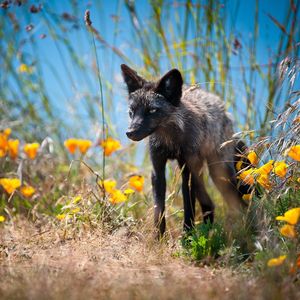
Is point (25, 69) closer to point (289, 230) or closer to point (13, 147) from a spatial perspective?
point (13, 147)

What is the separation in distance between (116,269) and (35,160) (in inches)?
131

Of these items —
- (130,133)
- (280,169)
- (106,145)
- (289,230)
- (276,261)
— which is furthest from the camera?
(106,145)

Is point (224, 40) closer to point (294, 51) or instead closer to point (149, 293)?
point (294, 51)

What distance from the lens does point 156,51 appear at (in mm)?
7406

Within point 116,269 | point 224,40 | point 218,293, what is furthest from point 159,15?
point 218,293

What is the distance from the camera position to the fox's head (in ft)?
16.4

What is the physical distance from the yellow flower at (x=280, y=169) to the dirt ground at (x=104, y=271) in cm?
94

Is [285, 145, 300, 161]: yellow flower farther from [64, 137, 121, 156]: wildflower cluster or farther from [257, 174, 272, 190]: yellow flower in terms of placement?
[64, 137, 121, 156]: wildflower cluster

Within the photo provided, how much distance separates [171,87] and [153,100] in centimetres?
24

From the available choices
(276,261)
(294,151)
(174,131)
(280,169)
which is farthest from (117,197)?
(276,261)

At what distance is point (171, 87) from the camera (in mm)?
5141

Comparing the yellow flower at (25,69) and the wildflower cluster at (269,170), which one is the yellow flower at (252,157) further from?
the yellow flower at (25,69)

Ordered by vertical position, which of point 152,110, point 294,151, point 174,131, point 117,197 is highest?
point 152,110

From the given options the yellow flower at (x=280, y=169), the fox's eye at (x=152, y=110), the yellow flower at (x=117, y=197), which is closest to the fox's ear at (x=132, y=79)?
the fox's eye at (x=152, y=110)
